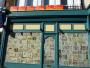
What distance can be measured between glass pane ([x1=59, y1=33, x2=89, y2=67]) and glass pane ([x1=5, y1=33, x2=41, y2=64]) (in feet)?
3.53

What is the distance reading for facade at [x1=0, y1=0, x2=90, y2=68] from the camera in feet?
38.1

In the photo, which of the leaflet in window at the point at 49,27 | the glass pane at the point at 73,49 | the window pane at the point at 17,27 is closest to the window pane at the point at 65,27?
the glass pane at the point at 73,49

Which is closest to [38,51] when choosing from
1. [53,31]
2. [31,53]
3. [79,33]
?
Answer: [31,53]

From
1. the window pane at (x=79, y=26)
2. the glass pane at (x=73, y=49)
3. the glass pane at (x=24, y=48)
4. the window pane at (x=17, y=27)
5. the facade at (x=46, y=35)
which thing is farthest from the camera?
the window pane at (x=17, y=27)

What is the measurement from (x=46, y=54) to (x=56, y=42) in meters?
0.70

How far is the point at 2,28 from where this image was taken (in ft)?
40.3

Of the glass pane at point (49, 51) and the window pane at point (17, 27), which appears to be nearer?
the glass pane at point (49, 51)

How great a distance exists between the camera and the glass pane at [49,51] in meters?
11.7

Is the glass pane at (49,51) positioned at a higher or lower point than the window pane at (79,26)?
A: lower

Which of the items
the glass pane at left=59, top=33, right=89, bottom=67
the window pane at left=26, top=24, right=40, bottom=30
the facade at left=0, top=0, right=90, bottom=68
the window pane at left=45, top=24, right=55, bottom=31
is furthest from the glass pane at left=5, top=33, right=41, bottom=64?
the glass pane at left=59, top=33, right=89, bottom=67

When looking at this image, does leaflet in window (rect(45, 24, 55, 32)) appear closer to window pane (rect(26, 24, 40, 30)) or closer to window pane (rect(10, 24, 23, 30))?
window pane (rect(26, 24, 40, 30))

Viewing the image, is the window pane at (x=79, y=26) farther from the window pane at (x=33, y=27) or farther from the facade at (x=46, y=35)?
the window pane at (x=33, y=27)

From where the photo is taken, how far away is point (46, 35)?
1198 centimetres

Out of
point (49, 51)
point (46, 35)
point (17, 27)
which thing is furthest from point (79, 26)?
point (17, 27)
